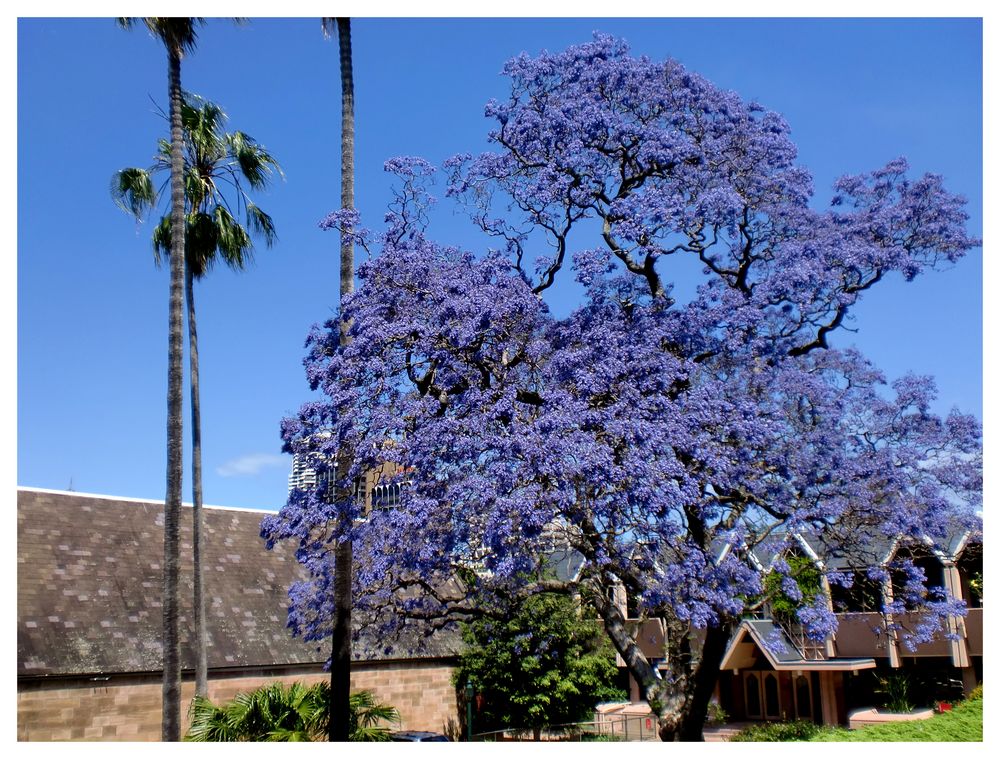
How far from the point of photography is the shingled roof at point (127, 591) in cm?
2050

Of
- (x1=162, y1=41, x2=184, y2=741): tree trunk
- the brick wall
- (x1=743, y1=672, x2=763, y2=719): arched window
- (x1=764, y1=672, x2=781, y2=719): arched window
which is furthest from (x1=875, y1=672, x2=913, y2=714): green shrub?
(x1=162, y1=41, x2=184, y2=741): tree trunk

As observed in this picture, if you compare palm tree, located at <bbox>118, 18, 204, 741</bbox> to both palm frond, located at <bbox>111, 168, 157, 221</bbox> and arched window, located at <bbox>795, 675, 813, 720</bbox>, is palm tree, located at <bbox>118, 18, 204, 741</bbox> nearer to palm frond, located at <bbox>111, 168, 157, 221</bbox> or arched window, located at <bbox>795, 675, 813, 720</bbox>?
palm frond, located at <bbox>111, 168, 157, 221</bbox>

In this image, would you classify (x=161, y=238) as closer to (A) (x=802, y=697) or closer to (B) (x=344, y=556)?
(B) (x=344, y=556)

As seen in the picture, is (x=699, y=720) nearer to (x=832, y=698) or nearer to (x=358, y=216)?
(x=358, y=216)

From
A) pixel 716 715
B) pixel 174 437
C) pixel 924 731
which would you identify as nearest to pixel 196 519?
pixel 174 437

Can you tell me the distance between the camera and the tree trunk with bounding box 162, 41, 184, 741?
16.5m

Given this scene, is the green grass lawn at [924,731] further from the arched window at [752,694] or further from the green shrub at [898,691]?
the arched window at [752,694]

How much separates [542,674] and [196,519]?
431 inches

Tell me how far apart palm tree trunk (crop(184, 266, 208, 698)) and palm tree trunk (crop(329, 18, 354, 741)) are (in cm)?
582

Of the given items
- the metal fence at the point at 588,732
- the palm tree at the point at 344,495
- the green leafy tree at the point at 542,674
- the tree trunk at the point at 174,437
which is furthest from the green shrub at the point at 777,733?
the tree trunk at the point at 174,437

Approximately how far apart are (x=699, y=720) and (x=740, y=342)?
6425mm

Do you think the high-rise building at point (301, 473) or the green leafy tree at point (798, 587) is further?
the high-rise building at point (301, 473)

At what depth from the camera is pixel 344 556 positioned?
1591 centimetres
